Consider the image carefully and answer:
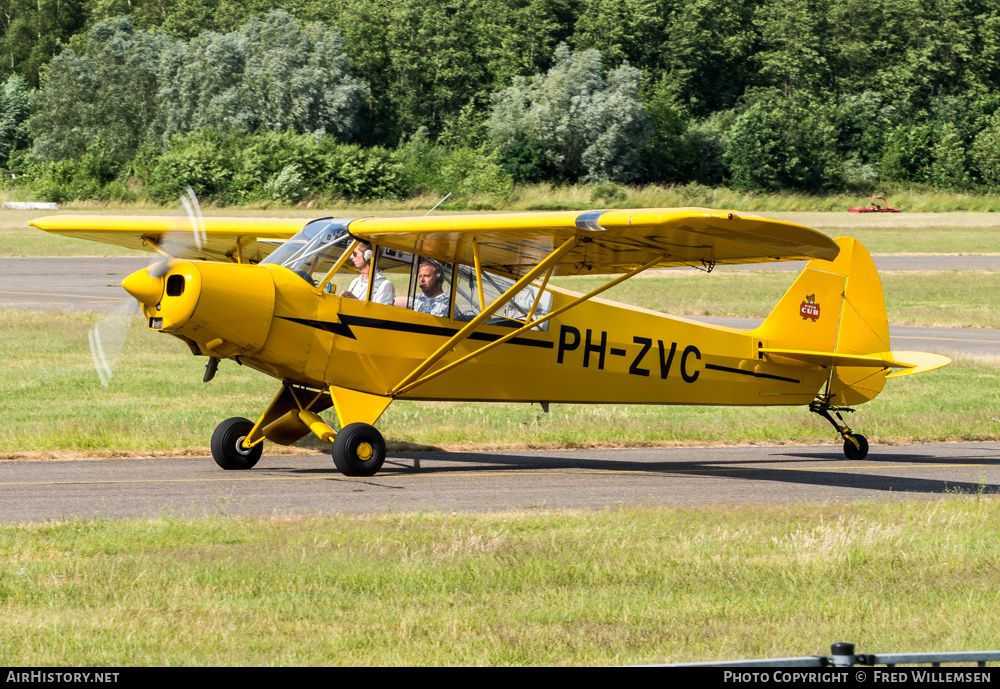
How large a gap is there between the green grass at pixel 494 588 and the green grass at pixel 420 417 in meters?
4.74

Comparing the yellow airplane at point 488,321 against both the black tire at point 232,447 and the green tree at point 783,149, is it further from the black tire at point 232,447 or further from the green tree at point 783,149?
the green tree at point 783,149

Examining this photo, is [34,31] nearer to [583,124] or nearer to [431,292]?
[583,124]

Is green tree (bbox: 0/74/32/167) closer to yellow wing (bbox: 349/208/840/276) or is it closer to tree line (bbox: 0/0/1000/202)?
tree line (bbox: 0/0/1000/202)

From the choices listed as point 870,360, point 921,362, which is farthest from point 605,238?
point 921,362

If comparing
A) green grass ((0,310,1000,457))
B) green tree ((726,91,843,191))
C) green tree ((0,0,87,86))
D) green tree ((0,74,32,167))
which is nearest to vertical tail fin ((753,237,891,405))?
green grass ((0,310,1000,457))

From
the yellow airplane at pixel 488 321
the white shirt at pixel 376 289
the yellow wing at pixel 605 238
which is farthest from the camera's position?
the white shirt at pixel 376 289

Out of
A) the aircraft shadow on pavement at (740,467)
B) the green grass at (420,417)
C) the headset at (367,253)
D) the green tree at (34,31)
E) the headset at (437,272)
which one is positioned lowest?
the green grass at (420,417)

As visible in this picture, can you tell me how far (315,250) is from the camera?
11391 mm

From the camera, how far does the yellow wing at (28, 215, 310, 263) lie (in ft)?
43.4

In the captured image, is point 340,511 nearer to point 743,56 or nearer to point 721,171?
point 721,171

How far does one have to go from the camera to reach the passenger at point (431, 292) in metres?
11.9

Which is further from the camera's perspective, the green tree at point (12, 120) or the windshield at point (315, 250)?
the green tree at point (12, 120)

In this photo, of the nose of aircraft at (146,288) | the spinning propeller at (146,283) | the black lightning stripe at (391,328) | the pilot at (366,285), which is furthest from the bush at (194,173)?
the nose of aircraft at (146,288)

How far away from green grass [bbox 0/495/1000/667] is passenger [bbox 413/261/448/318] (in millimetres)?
3111
